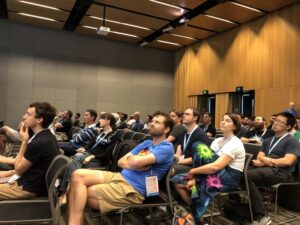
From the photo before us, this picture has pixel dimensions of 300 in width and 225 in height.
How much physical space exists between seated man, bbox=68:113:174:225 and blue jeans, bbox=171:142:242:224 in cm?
40

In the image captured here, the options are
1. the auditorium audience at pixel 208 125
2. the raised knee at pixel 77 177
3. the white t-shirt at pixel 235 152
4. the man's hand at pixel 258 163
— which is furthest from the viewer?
the auditorium audience at pixel 208 125

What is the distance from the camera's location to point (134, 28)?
38.0ft

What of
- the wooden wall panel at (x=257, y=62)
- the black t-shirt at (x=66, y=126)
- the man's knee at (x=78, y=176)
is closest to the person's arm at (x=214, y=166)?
the man's knee at (x=78, y=176)

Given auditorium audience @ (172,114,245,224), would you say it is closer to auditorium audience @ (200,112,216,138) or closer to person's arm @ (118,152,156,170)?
person's arm @ (118,152,156,170)

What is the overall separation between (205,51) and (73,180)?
11.1m

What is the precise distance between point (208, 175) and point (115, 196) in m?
0.90

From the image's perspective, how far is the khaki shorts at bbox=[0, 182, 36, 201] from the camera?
2.12 m

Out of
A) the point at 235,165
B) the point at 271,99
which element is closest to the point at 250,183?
the point at 235,165

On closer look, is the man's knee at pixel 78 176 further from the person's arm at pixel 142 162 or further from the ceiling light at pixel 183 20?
the ceiling light at pixel 183 20

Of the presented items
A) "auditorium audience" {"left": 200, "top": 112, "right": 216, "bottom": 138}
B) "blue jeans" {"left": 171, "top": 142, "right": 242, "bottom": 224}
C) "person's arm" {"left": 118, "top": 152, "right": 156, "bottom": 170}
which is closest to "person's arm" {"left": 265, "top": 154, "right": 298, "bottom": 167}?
"blue jeans" {"left": 171, "top": 142, "right": 242, "bottom": 224}

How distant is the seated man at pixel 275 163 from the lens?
3.00m

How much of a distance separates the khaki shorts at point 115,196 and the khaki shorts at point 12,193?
516mm

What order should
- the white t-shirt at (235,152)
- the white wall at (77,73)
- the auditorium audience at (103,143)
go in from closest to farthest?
the white t-shirt at (235,152) < the auditorium audience at (103,143) < the white wall at (77,73)

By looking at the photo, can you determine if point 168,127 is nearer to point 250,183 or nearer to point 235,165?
point 235,165
